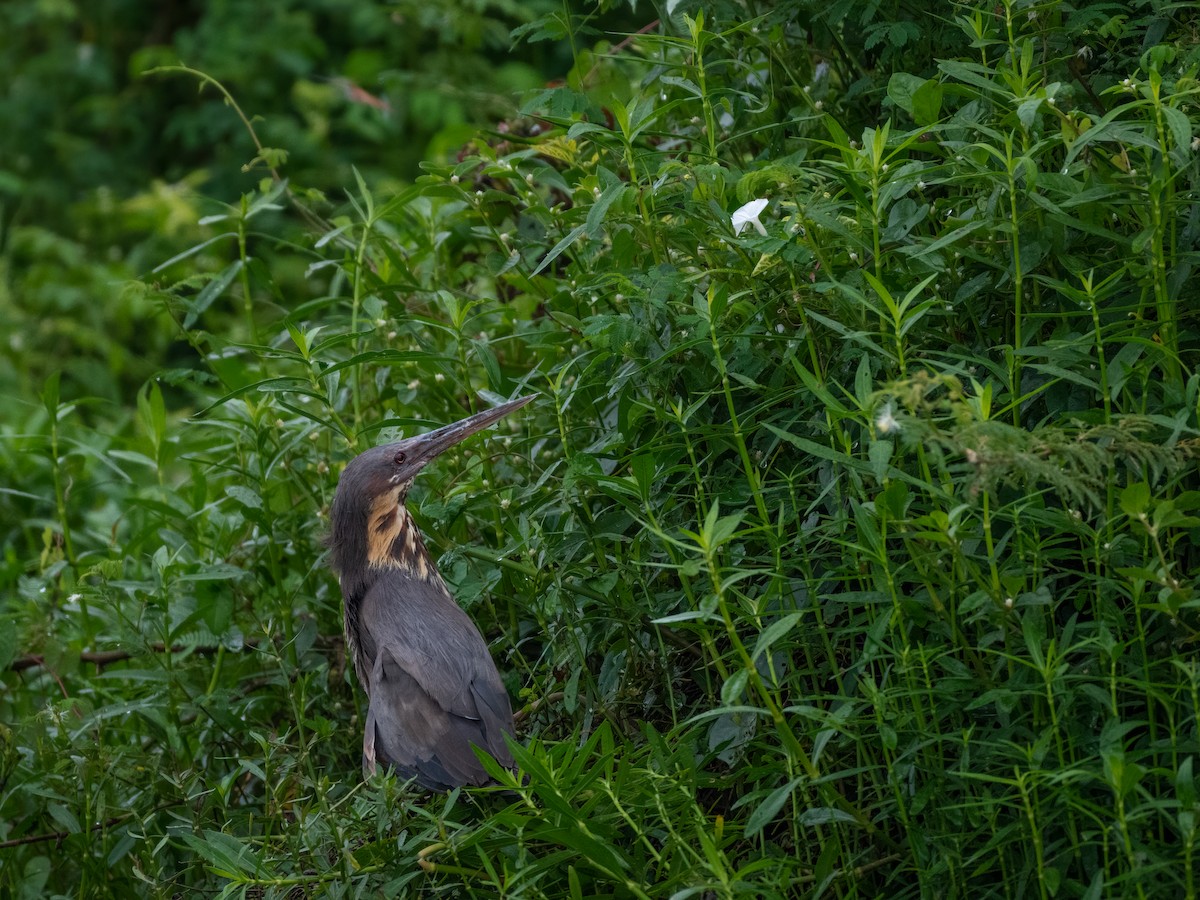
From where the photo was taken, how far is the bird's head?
158 inches

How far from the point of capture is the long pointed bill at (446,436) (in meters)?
3.89

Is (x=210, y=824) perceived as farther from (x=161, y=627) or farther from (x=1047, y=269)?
(x=1047, y=269)

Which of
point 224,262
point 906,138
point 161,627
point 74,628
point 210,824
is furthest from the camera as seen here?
point 224,262

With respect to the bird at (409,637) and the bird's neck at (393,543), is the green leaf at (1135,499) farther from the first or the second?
the bird's neck at (393,543)

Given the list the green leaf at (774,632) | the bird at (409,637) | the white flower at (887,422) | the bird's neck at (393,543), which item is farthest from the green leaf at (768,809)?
the bird's neck at (393,543)

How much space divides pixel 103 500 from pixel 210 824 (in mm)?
3157

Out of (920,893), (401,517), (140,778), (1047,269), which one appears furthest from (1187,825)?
(140,778)

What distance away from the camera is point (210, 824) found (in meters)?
3.94

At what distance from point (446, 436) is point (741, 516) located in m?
1.27

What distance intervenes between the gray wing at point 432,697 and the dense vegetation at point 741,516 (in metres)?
0.12

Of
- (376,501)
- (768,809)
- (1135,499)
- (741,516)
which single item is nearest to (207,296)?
(376,501)

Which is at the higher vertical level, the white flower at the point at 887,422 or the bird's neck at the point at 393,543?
the white flower at the point at 887,422

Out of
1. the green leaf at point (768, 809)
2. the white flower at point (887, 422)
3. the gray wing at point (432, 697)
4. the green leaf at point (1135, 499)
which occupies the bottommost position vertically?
the gray wing at point (432, 697)

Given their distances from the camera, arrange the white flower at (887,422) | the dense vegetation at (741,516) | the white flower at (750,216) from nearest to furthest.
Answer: the white flower at (887,422) → the dense vegetation at (741,516) → the white flower at (750,216)
